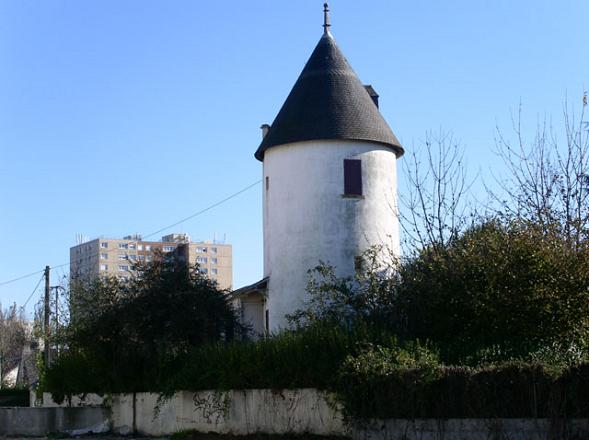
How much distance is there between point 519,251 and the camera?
2381cm

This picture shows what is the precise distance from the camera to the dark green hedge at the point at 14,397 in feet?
190

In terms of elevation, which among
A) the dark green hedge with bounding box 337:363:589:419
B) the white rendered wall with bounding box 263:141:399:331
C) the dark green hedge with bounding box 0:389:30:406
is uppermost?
the white rendered wall with bounding box 263:141:399:331

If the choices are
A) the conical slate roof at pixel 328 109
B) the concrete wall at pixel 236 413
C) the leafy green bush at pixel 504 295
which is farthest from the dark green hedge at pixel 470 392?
the conical slate roof at pixel 328 109

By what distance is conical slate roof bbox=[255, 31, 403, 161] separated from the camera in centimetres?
3572

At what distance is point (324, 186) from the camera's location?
3538cm

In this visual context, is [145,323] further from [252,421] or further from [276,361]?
[276,361]

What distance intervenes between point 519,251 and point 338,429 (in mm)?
6671

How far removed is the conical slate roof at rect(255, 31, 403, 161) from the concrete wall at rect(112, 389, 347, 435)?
1241cm

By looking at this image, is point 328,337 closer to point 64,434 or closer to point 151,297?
point 151,297

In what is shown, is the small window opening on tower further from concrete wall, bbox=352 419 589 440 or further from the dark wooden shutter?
concrete wall, bbox=352 419 589 440

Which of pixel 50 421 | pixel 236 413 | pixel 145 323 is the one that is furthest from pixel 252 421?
pixel 50 421

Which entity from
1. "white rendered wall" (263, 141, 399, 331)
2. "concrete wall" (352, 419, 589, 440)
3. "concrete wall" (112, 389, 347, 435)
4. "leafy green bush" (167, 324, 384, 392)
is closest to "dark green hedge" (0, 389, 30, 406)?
"white rendered wall" (263, 141, 399, 331)

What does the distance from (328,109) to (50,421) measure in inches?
616

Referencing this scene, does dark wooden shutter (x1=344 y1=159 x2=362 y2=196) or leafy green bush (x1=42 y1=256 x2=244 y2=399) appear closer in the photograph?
leafy green bush (x1=42 y1=256 x2=244 y2=399)
